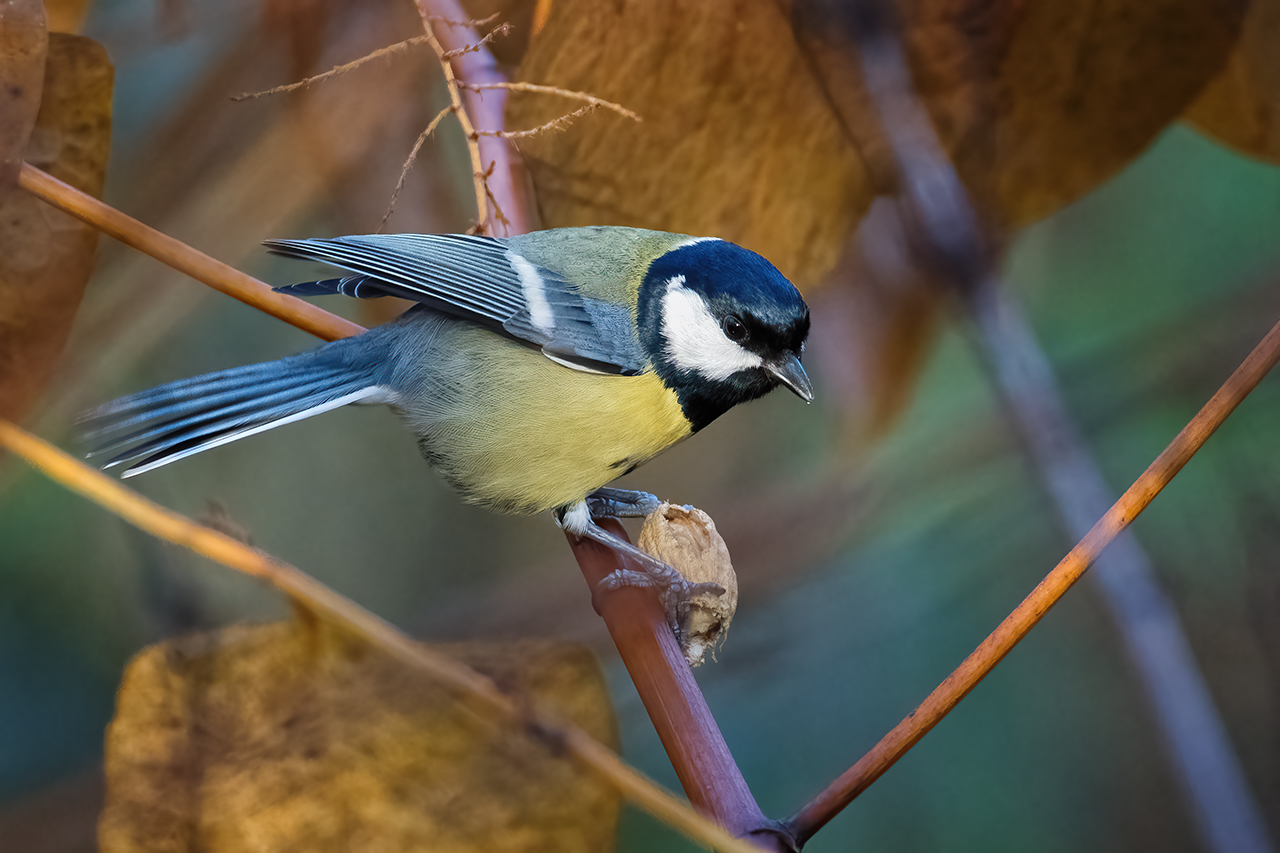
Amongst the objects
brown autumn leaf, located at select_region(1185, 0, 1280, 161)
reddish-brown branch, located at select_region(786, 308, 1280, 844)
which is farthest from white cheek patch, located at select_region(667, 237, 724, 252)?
brown autumn leaf, located at select_region(1185, 0, 1280, 161)

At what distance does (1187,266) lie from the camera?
2.29ft

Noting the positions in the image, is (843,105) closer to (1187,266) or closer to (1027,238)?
(1027,238)

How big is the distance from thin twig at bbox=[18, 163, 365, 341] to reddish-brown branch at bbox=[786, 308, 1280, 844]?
48 cm

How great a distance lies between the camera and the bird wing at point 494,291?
0.57 metres

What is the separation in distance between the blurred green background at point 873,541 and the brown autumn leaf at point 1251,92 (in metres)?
0.02

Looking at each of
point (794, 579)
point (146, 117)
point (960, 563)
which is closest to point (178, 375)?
point (146, 117)

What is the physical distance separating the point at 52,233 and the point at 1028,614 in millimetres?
658

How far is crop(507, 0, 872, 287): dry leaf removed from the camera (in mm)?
682

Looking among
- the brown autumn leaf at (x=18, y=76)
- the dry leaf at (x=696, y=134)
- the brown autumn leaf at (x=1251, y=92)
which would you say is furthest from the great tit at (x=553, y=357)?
the brown autumn leaf at (x=1251, y=92)

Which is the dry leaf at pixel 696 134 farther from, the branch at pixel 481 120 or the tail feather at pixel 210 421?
the tail feather at pixel 210 421

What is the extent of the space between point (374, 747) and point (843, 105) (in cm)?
62

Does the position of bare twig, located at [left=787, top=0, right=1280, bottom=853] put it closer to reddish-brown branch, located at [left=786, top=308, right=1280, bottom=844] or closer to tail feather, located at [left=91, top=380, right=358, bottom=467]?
reddish-brown branch, located at [left=786, top=308, right=1280, bottom=844]

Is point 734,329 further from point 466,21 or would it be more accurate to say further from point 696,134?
point 466,21

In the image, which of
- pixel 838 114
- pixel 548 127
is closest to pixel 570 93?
pixel 548 127
